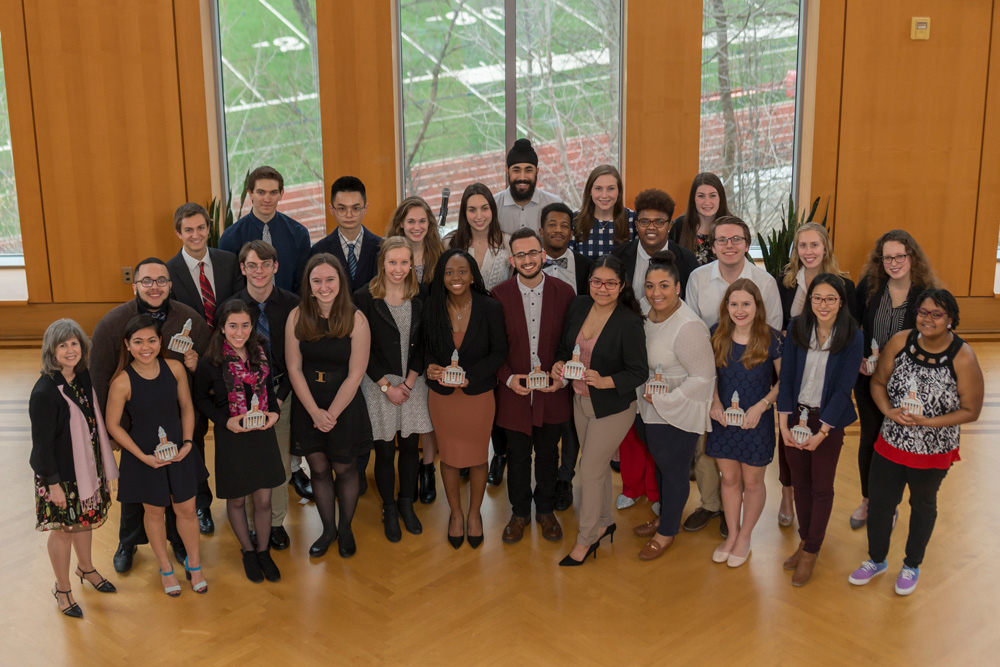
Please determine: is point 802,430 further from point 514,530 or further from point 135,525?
point 135,525

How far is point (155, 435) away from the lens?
3803 mm

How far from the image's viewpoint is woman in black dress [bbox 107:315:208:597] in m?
3.72

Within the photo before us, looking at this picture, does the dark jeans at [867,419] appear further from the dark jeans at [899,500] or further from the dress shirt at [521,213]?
the dress shirt at [521,213]

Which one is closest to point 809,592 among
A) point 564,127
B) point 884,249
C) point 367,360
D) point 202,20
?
point 884,249

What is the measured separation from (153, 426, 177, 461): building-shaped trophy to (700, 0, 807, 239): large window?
20.2ft

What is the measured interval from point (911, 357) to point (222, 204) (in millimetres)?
6618

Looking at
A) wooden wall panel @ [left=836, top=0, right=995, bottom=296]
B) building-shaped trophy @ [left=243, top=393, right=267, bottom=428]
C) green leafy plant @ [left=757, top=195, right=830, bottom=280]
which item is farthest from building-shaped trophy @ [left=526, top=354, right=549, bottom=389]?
wooden wall panel @ [left=836, top=0, right=995, bottom=296]

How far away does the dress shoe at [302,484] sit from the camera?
5.11 metres

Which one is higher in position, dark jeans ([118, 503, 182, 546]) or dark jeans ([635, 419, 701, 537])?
dark jeans ([635, 419, 701, 537])

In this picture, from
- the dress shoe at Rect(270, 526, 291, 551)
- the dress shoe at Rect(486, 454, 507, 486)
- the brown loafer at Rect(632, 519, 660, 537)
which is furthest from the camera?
the dress shoe at Rect(486, 454, 507, 486)

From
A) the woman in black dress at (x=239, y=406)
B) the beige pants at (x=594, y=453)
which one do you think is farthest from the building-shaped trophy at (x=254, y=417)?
the beige pants at (x=594, y=453)

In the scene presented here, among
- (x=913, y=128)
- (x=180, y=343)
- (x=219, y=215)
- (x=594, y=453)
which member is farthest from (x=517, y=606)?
(x=913, y=128)

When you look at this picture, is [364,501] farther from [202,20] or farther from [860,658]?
[202,20]

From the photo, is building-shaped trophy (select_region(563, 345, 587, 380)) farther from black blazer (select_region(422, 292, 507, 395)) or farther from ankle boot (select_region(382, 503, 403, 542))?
ankle boot (select_region(382, 503, 403, 542))
